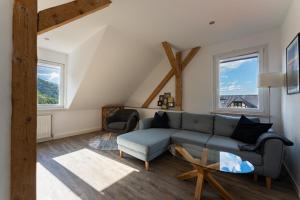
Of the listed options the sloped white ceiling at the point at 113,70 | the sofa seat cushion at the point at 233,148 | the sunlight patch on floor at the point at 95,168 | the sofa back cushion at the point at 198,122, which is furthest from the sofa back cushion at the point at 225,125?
the sloped white ceiling at the point at 113,70

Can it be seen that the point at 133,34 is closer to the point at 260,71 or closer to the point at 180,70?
the point at 180,70

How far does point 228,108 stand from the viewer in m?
3.46

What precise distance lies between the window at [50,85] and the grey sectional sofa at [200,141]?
2546mm

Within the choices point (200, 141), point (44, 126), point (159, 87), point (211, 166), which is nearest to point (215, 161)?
point (211, 166)

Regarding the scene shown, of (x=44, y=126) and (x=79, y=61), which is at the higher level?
(x=79, y=61)

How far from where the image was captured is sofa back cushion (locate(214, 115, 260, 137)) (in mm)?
2766

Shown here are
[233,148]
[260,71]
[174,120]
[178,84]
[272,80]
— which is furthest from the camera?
[178,84]

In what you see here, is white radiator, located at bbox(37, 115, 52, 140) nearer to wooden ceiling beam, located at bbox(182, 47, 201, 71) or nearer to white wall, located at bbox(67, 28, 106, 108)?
white wall, located at bbox(67, 28, 106, 108)

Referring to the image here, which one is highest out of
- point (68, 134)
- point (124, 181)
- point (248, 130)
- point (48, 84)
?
point (48, 84)

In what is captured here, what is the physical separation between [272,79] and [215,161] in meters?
1.82

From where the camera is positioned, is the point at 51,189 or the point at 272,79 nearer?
the point at 51,189

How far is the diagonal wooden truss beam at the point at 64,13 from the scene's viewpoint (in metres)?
1.34

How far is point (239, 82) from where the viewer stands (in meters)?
3.38

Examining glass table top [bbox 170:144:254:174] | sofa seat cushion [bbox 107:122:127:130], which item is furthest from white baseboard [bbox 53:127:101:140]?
glass table top [bbox 170:144:254:174]
